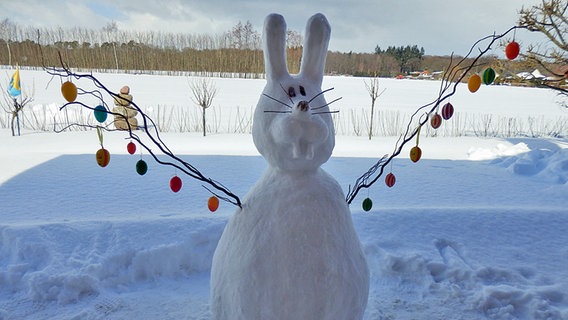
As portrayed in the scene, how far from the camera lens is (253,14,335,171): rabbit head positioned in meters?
1.12

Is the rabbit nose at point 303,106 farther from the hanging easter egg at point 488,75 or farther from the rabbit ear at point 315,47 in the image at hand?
the hanging easter egg at point 488,75

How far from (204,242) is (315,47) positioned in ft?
5.55

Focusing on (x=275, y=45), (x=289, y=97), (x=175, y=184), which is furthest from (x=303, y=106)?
(x=175, y=184)

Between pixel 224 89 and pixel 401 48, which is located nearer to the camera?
pixel 224 89

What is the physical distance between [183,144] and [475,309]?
5.18 meters

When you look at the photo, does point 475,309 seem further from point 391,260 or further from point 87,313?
point 87,313

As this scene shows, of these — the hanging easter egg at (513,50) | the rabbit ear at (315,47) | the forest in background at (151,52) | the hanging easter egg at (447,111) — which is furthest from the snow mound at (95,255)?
the forest in background at (151,52)

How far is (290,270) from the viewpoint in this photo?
3.76 ft

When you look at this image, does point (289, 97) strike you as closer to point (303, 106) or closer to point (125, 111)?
point (303, 106)

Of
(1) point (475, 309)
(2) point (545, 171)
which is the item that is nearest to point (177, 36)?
(2) point (545, 171)

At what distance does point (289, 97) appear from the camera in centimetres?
117

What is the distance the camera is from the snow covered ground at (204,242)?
6.91 feet

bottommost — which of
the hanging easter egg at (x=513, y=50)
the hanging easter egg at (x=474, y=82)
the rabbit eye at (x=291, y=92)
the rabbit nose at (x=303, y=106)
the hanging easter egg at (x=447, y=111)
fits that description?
the hanging easter egg at (x=447, y=111)

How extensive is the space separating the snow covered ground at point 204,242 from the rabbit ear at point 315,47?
1.45m
